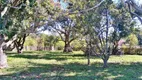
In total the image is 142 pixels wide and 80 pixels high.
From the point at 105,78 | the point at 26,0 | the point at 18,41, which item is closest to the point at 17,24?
the point at 26,0

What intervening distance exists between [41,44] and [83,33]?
25888mm

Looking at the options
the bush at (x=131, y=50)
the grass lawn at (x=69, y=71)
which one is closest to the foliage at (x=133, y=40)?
the bush at (x=131, y=50)

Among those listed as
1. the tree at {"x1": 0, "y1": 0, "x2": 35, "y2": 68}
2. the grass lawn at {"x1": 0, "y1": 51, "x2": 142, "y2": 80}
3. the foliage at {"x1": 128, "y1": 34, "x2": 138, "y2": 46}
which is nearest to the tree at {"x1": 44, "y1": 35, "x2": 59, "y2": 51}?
the foliage at {"x1": 128, "y1": 34, "x2": 138, "y2": 46}

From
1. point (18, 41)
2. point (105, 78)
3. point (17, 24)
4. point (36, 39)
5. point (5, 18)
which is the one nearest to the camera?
point (105, 78)

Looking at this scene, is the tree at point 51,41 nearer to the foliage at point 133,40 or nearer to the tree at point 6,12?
the foliage at point 133,40

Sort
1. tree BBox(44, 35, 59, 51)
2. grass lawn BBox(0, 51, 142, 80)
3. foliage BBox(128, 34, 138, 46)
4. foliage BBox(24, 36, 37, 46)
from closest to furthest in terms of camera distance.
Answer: grass lawn BBox(0, 51, 142, 80)
foliage BBox(128, 34, 138, 46)
tree BBox(44, 35, 59, 51)
foliage BBox(24, 36, 37, 46)

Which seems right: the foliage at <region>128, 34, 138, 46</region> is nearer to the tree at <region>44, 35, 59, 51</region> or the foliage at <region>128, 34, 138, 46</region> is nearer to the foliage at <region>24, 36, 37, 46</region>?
the tree at <region>44, 35, 59, 51</region>

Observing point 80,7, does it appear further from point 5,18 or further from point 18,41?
point 18,41

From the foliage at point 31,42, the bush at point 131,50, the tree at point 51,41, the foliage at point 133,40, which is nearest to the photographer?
the foliage at point 133,40

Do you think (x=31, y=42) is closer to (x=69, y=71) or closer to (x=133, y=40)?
(x=133, y=40)

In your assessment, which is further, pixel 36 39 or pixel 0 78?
pixel 36 39

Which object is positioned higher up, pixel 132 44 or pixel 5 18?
pixel 5 18

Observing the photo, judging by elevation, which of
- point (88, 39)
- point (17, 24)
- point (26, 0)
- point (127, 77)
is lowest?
point (127, 77)

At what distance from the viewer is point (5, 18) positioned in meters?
12.6
